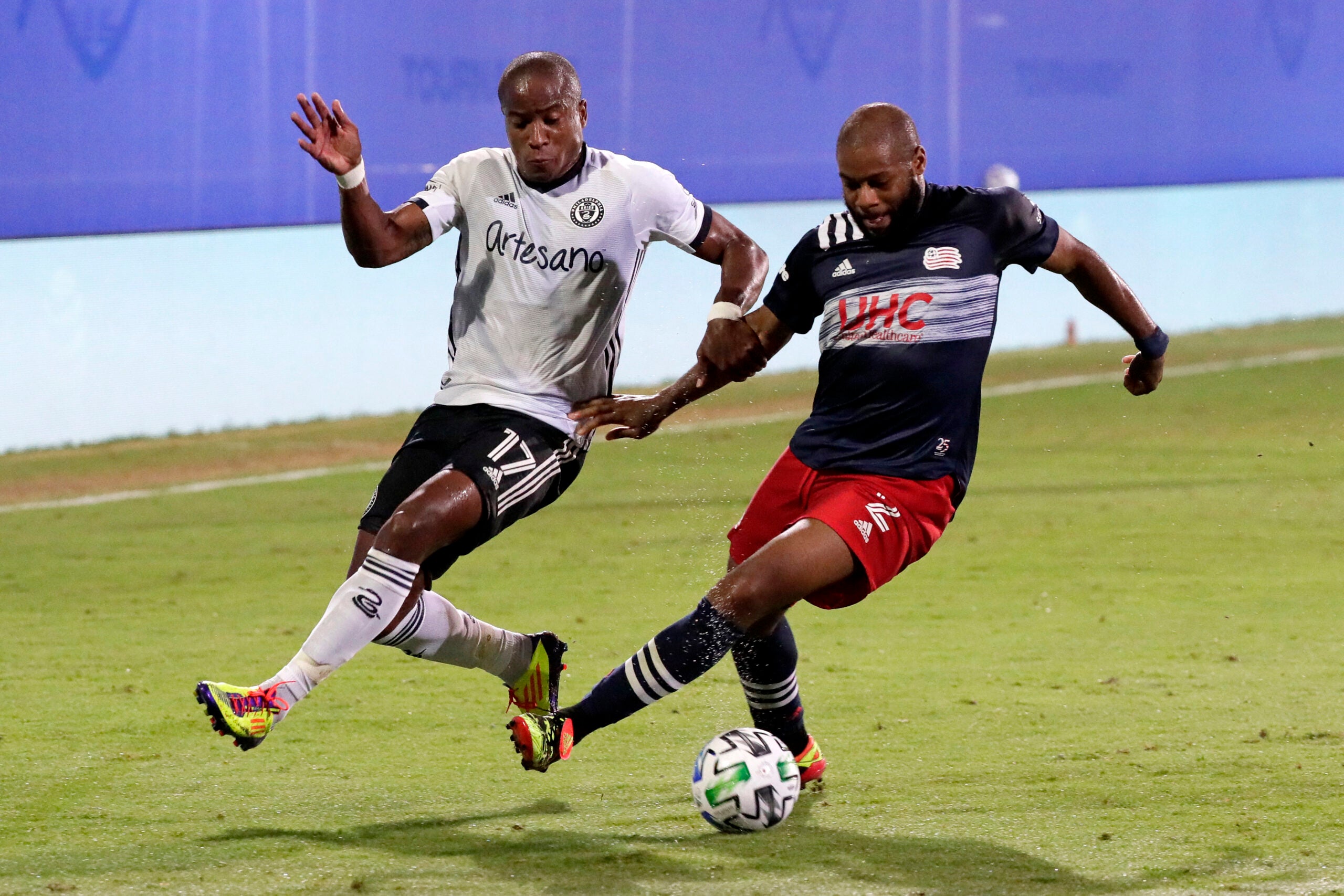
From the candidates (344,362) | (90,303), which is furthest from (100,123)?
(344,362)

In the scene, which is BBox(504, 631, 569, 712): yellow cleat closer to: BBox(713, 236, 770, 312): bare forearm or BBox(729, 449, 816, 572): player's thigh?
BBox(729, 449, 816, 572): player's thigh

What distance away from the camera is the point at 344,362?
14.7 meters

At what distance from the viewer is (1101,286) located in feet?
16.7

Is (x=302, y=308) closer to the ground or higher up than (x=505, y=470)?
closer to the ground

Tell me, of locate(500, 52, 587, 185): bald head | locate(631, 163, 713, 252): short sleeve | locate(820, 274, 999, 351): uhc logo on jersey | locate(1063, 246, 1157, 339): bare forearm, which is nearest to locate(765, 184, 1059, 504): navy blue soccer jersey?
locate(820, 274, 999, 351): uhc logo on jersey

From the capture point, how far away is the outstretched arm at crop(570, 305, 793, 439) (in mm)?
5051

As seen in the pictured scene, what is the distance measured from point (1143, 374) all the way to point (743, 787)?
6.15ft

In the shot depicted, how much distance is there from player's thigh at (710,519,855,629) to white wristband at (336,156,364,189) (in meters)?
1.58

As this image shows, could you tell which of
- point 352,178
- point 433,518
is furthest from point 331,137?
point 433,518

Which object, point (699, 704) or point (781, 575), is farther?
point (699, 704)

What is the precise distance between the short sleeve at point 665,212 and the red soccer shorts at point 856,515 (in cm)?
83

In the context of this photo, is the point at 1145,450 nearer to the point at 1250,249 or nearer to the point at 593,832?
the point at 1250,249

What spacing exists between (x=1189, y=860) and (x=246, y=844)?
2444 mm

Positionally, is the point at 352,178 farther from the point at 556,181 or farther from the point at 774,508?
the point at 774,508
